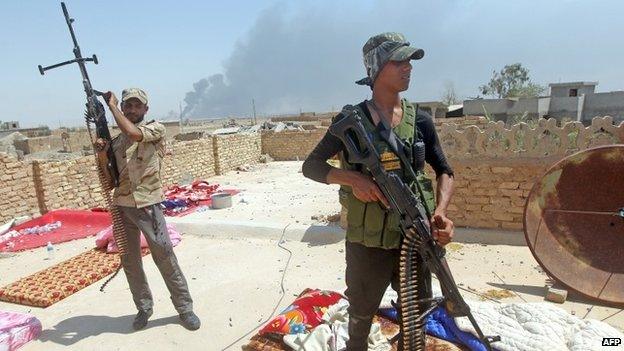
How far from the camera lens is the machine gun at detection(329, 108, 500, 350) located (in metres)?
1.93

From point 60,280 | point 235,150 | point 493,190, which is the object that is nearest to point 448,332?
point 493,190

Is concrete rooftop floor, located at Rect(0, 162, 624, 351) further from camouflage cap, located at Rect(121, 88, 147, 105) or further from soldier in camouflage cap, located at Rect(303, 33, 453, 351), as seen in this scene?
camouflage cap, located at Rect(121, 88, 147, 105)

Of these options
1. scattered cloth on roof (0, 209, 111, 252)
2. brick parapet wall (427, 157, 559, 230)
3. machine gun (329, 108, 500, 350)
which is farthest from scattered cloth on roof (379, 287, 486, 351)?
scattered cloth on roof (0, 209, 111, 252)

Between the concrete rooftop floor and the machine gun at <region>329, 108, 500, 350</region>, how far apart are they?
184cm

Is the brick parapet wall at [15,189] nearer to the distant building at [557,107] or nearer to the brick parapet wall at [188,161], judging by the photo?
the brick parapet wall at [188,161]

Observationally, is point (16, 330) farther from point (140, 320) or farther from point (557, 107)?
point (557, 107)

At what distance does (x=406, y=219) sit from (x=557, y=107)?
22704 millimetres

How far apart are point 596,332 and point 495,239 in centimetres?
250

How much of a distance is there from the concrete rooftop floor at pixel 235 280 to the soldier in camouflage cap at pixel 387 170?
1773mm

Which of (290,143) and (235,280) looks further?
(290,143)

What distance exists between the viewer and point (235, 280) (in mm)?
4719

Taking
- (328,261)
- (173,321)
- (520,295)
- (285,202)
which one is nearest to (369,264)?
(173,321)

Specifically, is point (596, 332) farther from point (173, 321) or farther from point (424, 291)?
point (173, 321)

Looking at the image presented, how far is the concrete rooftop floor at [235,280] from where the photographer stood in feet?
11.7
